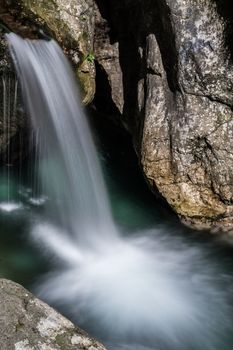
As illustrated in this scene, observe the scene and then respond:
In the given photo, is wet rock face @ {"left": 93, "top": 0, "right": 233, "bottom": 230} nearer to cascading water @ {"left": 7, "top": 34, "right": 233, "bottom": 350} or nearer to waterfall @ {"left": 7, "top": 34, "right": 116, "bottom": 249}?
cascading water @ {"left": 7, "top": 34, "right": 233, "bottom": 350}

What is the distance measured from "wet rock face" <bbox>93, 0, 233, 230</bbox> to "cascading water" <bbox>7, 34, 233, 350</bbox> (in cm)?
81

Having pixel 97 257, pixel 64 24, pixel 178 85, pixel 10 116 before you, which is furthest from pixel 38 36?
pixel 97 257

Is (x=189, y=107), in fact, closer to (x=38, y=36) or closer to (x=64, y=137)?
(x=64, y=137)

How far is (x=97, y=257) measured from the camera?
626 cm

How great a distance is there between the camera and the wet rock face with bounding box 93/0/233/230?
6.21 m

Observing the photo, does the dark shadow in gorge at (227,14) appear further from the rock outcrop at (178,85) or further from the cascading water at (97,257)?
the cascading water at (97,257)

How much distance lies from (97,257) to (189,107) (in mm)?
2574

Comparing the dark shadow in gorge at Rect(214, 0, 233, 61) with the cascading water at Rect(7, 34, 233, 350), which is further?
the dark shadow in gorge at Rect(214, 0, 233, 61)

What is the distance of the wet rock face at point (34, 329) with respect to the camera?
2.71 metres

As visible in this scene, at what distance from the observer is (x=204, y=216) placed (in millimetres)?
6711

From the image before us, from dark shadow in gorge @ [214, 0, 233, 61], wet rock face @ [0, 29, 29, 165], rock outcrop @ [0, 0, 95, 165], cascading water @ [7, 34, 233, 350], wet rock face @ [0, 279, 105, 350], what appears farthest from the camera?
rock outcrop @ [0, 0, 95, 165]

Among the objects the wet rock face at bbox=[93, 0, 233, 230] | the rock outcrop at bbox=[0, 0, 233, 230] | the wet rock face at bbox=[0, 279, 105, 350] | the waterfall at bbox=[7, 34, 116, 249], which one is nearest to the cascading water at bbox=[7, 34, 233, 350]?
the waterfall at bbox=[7, 34, 116, 249]

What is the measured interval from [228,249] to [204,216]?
0.64 meters

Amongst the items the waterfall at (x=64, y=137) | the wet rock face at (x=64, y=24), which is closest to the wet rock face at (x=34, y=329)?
the waterfall at (x=64, y=137)
